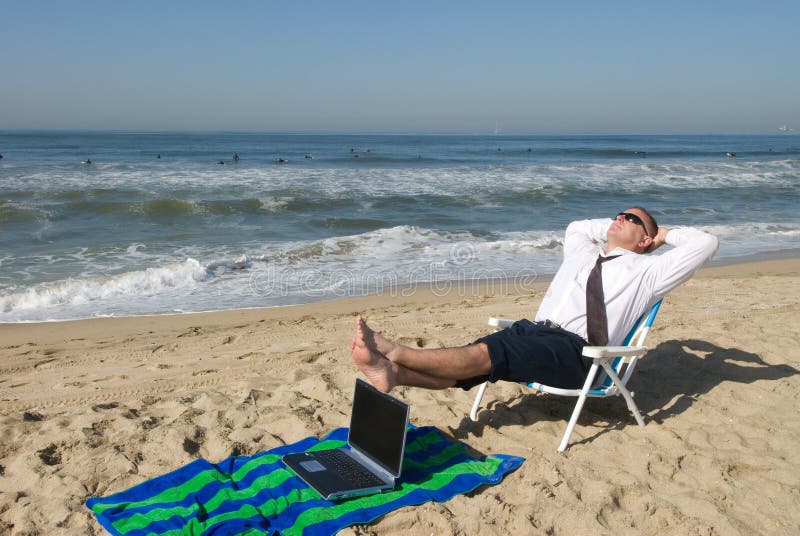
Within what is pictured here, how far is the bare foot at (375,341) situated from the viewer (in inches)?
124

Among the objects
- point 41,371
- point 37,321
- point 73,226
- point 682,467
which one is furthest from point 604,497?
point 73,226

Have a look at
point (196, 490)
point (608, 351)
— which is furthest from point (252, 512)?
point (608, 351)

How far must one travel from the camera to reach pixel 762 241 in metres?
12.5

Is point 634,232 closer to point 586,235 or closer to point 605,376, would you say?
point 586,235

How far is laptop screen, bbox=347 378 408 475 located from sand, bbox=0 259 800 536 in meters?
0.32

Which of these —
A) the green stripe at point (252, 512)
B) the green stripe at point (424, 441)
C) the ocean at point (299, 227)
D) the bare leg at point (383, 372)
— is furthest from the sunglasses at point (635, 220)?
the ocean at point (299, 227)

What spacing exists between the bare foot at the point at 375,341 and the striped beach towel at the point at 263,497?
64cm

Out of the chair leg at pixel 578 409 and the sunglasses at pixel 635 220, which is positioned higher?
the sunglasses at pixel 635 220

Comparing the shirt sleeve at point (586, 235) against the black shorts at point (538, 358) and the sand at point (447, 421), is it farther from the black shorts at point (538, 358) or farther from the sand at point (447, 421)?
the sand at point (447, 421)

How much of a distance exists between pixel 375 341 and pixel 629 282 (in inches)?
62.2

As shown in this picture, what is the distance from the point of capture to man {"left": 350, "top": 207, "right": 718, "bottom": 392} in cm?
339

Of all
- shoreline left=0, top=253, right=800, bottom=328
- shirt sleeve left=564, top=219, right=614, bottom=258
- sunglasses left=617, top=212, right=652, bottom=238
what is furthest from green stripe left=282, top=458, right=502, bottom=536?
shoreline left=0, top=253, right=800, bottom=328

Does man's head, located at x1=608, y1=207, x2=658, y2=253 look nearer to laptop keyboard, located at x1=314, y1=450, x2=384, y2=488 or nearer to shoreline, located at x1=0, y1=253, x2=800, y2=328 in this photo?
laptop keyboard, located at x1=314, y1=450, x2=384, y2=488

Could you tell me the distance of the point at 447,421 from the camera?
4.07 meters
